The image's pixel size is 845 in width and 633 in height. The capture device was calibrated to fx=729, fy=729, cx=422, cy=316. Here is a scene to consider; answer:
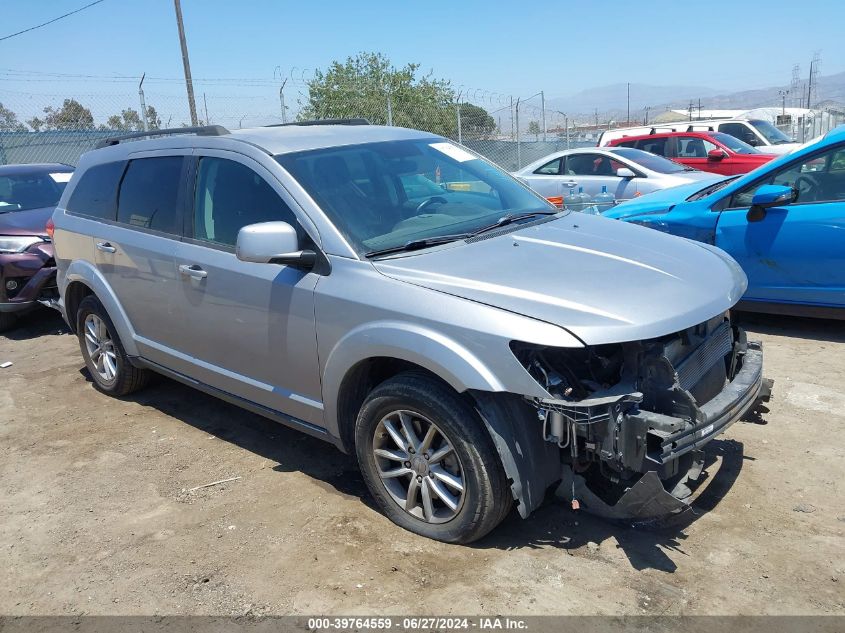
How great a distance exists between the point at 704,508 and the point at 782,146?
1492cm

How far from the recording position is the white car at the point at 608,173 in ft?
33.8

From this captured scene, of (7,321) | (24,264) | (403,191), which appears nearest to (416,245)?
(403,191)

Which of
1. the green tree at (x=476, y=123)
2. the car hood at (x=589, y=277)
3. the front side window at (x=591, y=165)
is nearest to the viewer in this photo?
the car hood at (x=589, y=277)

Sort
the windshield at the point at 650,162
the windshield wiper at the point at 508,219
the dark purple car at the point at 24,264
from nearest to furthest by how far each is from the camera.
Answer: the windshield wiper at the point at 508,219 < the dark purple car at the point at 24,264 < the windshield at the point at 650,162

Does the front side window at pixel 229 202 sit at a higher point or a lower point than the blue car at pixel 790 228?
higher

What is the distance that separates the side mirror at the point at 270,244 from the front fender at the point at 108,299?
196 cm

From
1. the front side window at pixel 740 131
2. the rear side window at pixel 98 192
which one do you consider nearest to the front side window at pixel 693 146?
the front side window at pixel 740 131

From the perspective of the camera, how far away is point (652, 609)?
111 inches

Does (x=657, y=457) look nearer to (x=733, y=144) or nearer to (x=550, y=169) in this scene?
(x=550, y=169)

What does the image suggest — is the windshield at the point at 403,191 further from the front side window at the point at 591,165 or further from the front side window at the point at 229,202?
the front side window at the point at 591,165

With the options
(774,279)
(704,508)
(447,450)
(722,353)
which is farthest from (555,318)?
(774,279)

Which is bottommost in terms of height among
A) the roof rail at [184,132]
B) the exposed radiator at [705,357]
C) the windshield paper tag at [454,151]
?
the exposed radiator at [705,357]

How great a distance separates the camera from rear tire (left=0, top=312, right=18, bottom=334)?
800 centimetres

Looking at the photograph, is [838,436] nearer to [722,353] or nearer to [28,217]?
[722,353]
